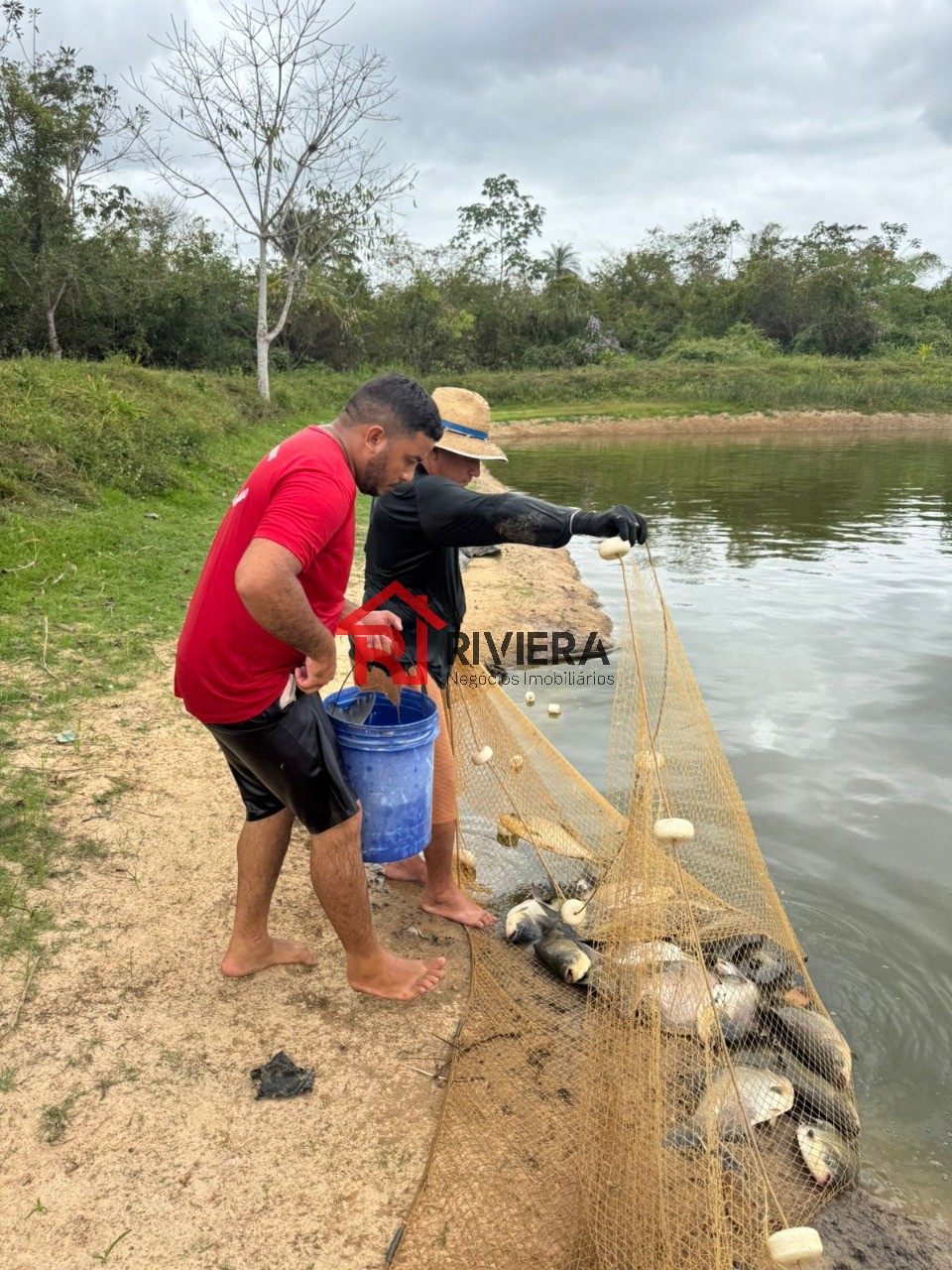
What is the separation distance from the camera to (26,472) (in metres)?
8.12

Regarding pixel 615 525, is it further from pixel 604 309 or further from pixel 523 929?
pixel 604 309

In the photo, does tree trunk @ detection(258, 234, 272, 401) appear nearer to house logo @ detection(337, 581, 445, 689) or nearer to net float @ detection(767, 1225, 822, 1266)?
house logo @ detection(337, 581, 445, 689)

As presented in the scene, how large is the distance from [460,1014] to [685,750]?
169cm

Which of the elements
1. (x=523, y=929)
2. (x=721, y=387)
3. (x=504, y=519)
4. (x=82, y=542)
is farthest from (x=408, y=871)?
(x=721, y=387)

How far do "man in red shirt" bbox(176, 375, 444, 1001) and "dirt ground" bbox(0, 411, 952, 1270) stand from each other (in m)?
0.37

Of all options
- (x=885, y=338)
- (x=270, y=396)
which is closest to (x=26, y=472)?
(x=270, y=396)

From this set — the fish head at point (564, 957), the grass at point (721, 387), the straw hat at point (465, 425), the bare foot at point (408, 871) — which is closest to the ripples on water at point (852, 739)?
the fish head at point (564, 957)

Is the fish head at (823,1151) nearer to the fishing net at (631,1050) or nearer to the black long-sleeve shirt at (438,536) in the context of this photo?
the fishing net at (631,1050)

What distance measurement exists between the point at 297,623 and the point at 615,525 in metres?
1.01

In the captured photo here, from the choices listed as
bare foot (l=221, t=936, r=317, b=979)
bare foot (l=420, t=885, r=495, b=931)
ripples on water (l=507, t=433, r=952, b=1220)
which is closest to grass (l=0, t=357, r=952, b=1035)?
bare foot (l=221, t=936, r=317, b=979)

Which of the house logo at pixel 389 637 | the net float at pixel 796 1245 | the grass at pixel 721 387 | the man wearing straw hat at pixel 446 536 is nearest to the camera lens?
the net float at pixel 796 1245

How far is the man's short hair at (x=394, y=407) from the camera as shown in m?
2.36

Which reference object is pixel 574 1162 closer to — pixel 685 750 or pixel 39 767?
pixel 685 750

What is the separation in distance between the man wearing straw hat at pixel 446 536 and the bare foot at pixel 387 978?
20.9 inches
